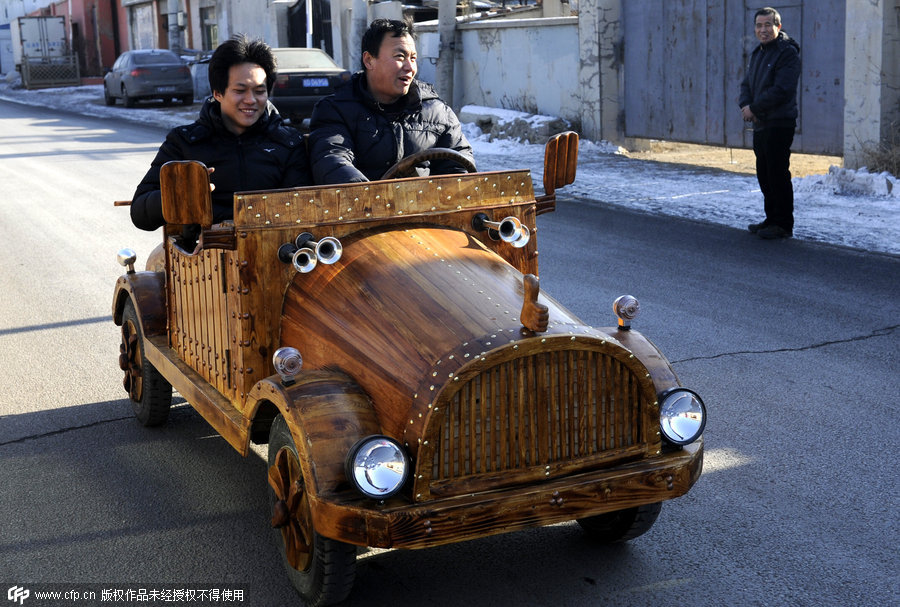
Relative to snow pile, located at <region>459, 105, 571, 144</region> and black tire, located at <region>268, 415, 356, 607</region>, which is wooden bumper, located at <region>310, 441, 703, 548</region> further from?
snow pile, located at <region>459, 105, 571, 144</region>

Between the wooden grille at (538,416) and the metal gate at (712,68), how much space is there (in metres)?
10.8

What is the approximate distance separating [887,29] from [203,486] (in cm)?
1022

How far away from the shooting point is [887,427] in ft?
16.2

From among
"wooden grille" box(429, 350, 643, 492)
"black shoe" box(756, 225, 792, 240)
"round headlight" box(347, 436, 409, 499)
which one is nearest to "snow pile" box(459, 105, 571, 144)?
"black shoe" box(756, 225, 792, 240)

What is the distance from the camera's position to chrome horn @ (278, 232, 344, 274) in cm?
373

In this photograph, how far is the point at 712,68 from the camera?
14969 millimetres

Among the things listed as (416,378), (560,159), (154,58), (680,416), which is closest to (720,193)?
(560,159)

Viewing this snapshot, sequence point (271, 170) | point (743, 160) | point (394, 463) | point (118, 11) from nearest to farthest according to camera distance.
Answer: point (394, 463) → point (271, 170) → point (743, 160) → point (118, 11)

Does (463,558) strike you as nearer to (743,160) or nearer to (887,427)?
(887,427)

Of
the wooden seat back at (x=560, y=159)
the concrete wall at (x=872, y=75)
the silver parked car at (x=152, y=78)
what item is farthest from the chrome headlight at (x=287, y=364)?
the silver parked car at (x=152, y=78)

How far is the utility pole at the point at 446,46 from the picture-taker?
21531mm

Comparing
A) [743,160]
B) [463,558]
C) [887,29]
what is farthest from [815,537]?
[743,160]

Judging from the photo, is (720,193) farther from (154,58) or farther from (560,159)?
(154,58)

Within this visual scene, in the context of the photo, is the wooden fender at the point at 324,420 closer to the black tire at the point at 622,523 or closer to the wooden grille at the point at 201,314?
the wooden grille at the point at 201,314
